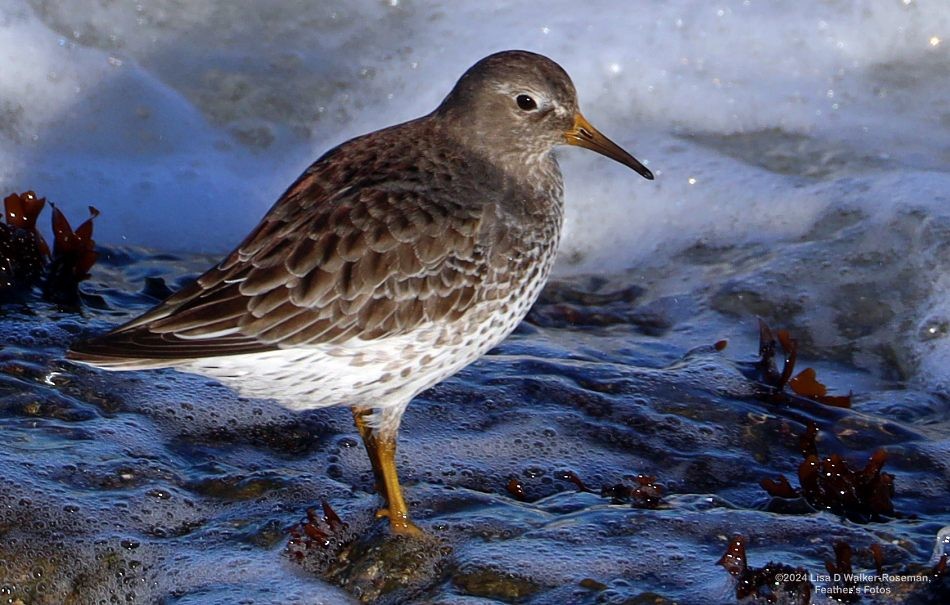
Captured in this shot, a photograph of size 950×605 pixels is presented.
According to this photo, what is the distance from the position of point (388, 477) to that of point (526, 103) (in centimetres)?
148

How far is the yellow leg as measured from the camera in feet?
14.6

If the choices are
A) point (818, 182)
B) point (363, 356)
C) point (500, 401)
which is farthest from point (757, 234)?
point (363, 356)

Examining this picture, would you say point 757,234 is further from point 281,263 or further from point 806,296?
point 281,263

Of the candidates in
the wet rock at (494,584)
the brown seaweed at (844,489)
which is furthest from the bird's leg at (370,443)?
the brown seaweed at (844,489)

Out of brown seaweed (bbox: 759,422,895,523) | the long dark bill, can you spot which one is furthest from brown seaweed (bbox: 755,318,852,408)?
the long dark bill

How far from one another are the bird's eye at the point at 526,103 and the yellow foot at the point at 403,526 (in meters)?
1.58

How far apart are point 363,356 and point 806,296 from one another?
134 inches

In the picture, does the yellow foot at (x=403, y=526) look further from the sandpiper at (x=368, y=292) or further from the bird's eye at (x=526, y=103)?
the bird's eye at (x=526, y=103)

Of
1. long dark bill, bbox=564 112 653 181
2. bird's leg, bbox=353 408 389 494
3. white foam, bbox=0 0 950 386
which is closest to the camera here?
bird's leg, bbox=353 408 389 494

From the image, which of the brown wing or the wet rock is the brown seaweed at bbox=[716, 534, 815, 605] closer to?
the wet rock

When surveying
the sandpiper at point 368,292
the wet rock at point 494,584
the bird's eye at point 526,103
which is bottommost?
the wet rock at point 494,584

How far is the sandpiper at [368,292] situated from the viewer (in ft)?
13.5

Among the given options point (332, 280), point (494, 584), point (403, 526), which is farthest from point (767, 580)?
point (332, 280)

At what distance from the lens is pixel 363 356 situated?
4215 mm
